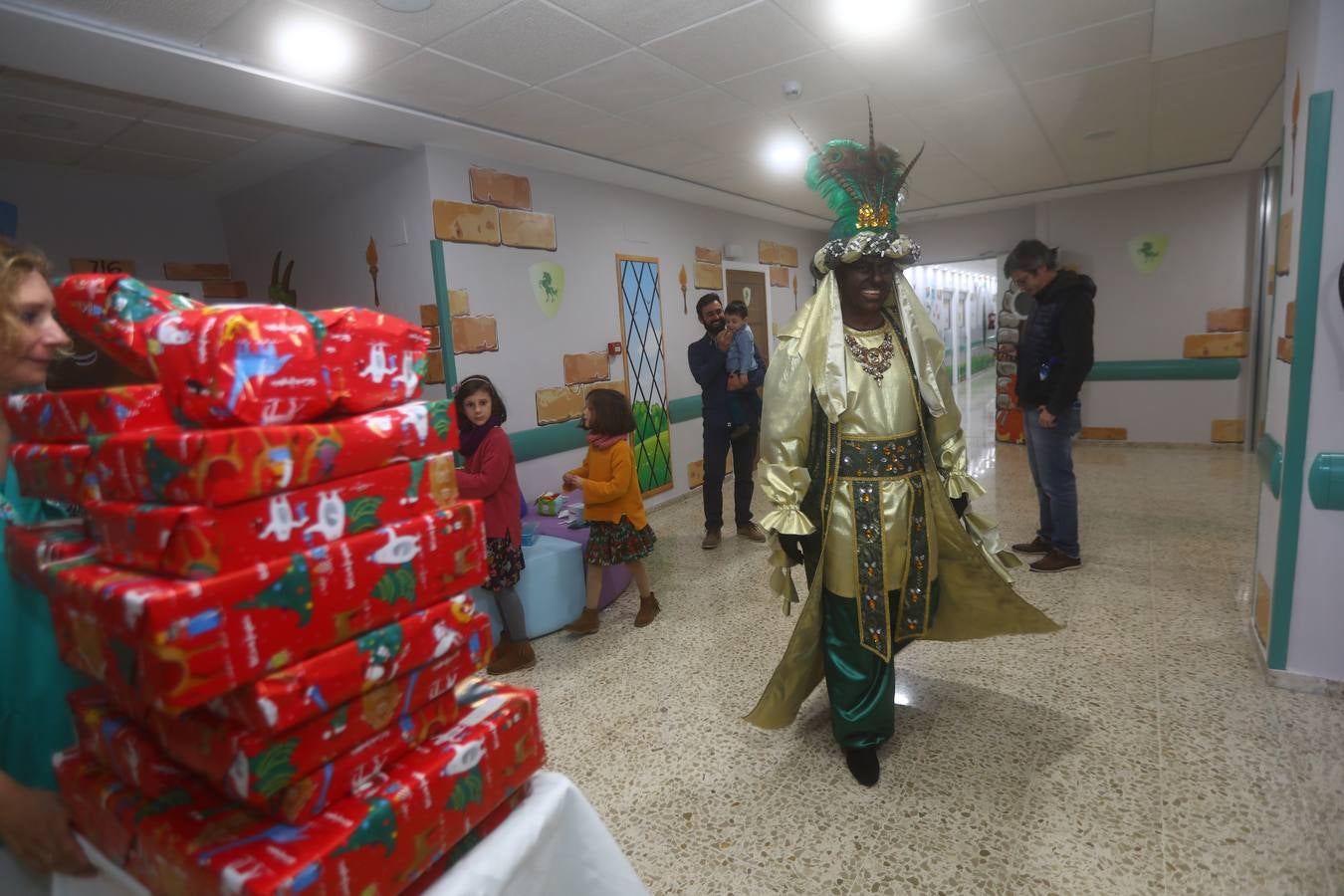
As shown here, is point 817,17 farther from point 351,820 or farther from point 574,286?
point 351,820

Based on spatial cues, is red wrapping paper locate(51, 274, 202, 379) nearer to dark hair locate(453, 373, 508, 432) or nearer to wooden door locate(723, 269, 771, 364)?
dark hair locate(453, 373, 508, 432)

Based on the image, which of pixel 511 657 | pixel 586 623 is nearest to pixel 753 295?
pixel 586 623

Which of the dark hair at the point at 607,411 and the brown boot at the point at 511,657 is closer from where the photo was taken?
the brown boot at the point at 511,657

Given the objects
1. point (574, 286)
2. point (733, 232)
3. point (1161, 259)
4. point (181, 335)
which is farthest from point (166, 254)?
point (1161, 259)

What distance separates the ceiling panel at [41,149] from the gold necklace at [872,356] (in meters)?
4.26

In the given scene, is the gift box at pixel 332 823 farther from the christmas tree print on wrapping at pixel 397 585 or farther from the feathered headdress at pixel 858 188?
the feathered headdress at pixel 858 188

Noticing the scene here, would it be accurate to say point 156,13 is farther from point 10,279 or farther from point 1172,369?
point 1172,369

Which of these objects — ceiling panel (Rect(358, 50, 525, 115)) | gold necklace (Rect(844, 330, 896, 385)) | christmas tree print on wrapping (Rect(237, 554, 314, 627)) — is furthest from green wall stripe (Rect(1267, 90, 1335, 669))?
ceiling panel (Rect(358, 50, 525, 115))

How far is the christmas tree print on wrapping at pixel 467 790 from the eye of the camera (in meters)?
0.77

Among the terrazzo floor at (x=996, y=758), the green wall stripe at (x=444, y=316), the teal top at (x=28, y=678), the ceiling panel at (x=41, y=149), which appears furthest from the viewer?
the green wall stripe at (x=444, y=316)

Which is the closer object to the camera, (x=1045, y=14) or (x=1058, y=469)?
(x=1045, y=14)

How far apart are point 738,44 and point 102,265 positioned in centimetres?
401

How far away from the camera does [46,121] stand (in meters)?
3.34

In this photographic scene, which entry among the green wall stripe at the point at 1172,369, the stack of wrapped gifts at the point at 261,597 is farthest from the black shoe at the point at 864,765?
the green wall stripe at the point at 1172,369
